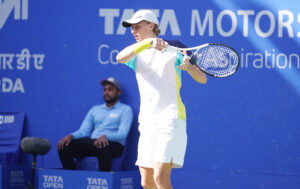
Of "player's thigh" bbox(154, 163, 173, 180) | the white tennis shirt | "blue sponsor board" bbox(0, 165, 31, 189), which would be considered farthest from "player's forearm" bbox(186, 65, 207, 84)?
"blue sponsor board" bbox(0, 165, 31, 189)

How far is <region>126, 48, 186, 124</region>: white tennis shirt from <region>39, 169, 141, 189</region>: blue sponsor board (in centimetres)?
220

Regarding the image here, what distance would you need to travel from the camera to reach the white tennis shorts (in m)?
4.57

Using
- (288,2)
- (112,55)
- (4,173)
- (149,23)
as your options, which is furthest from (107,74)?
(149,23)

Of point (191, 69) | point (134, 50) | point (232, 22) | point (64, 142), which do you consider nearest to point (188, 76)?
point (232, 22)

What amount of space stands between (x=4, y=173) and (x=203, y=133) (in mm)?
2257

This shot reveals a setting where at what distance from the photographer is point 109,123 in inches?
286

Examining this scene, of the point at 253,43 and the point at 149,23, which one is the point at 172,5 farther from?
the point at 149,23

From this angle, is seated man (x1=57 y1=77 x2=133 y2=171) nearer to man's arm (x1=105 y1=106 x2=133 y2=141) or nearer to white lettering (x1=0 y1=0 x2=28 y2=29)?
man's arm (x1=105 y1=106 x2=133 y2=141)

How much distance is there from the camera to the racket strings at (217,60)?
15.6 ft

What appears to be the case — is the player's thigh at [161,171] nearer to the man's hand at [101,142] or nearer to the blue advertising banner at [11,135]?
the man's hand at [101,142]

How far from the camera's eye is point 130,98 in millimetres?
7492

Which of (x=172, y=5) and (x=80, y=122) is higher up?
(x=172, y=5)

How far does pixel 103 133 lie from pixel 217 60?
106 inches

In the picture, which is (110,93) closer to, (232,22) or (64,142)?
(64,142)
